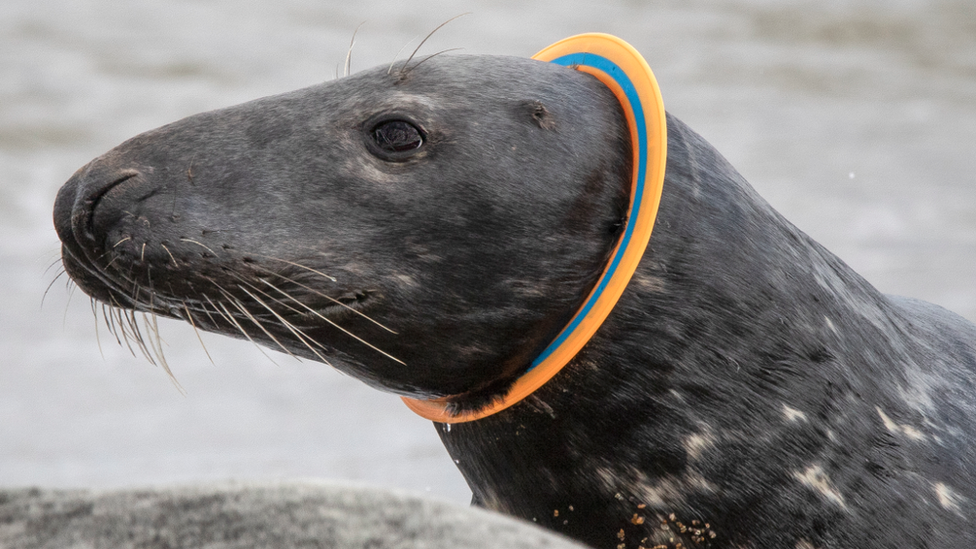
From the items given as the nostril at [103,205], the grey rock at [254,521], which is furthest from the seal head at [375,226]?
the grey rock at [254,521]

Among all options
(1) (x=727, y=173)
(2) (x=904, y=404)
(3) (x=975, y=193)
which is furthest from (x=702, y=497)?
(3) (x=975, y=193)

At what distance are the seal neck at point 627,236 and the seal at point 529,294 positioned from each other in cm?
2

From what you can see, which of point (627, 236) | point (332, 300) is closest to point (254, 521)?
point (332, 300)

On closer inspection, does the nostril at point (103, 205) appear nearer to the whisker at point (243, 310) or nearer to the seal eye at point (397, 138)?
the whisker at point (243, 310)

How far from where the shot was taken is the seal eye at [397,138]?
193 cm

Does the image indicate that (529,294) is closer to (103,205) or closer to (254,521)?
(103,205)

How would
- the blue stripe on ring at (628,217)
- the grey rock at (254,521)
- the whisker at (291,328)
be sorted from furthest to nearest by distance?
the blue stripe on ring at (628,217)
the whisker at (291,328)
the grey rock at (254,521)

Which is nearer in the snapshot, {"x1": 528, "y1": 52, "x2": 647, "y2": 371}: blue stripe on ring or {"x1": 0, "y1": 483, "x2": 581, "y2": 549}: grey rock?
Result: {"x1": 0, "y1": 483, "x2": 581, "y2": 549}: grey rock

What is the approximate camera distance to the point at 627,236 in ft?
6.44

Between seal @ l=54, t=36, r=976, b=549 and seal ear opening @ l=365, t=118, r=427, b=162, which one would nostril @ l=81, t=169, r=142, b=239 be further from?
seal ear opening @ l=365, t=118, r=427, b=162

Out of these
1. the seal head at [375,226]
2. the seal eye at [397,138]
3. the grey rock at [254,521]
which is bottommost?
the grey rock at [254,521]

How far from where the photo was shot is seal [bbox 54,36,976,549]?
188 cm

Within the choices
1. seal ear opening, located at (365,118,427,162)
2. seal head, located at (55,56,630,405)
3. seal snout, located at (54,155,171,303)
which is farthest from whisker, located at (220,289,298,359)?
seal ear opening, located at (365,118,427,162)

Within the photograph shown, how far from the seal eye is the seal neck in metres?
0.39
